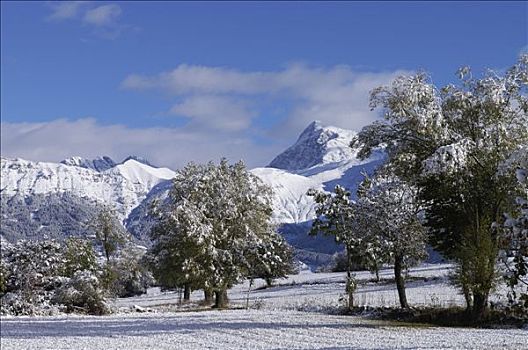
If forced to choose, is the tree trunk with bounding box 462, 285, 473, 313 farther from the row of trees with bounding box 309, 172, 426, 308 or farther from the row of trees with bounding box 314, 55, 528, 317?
the row of trees with bounding box 309, 172, 426, 308

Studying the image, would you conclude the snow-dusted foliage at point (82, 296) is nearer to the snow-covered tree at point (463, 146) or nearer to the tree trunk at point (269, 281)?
the snow-covered tree at point (463, 146)

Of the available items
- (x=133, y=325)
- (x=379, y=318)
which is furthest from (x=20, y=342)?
(x=379, y=318)

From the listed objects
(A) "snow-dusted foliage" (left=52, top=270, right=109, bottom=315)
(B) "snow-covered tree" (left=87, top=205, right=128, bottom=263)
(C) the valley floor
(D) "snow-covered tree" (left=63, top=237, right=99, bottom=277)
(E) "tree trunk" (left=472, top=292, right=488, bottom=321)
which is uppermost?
(B) "snow-covered tree" (left=87, top=205, right=128, bottom=263)

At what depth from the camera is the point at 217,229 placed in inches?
1768

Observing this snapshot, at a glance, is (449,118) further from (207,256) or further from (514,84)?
(207,256)

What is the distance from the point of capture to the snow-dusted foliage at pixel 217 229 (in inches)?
1735

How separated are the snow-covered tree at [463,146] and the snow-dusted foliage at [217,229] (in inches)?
610

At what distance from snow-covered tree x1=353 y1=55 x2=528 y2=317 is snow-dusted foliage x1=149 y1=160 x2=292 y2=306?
15498 mm

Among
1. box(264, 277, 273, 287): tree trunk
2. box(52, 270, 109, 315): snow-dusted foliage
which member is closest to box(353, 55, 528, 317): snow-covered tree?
box(52, 270, 109, 315): snow-dusted foliage

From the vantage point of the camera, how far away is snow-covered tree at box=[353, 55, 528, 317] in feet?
91.5

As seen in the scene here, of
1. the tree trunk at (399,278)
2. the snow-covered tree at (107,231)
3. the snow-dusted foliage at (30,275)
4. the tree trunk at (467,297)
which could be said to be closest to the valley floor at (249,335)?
the tree trunk at (467,297)

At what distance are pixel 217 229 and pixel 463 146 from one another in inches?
824

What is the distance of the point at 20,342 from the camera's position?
25.4 metres

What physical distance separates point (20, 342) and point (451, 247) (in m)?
18.8
